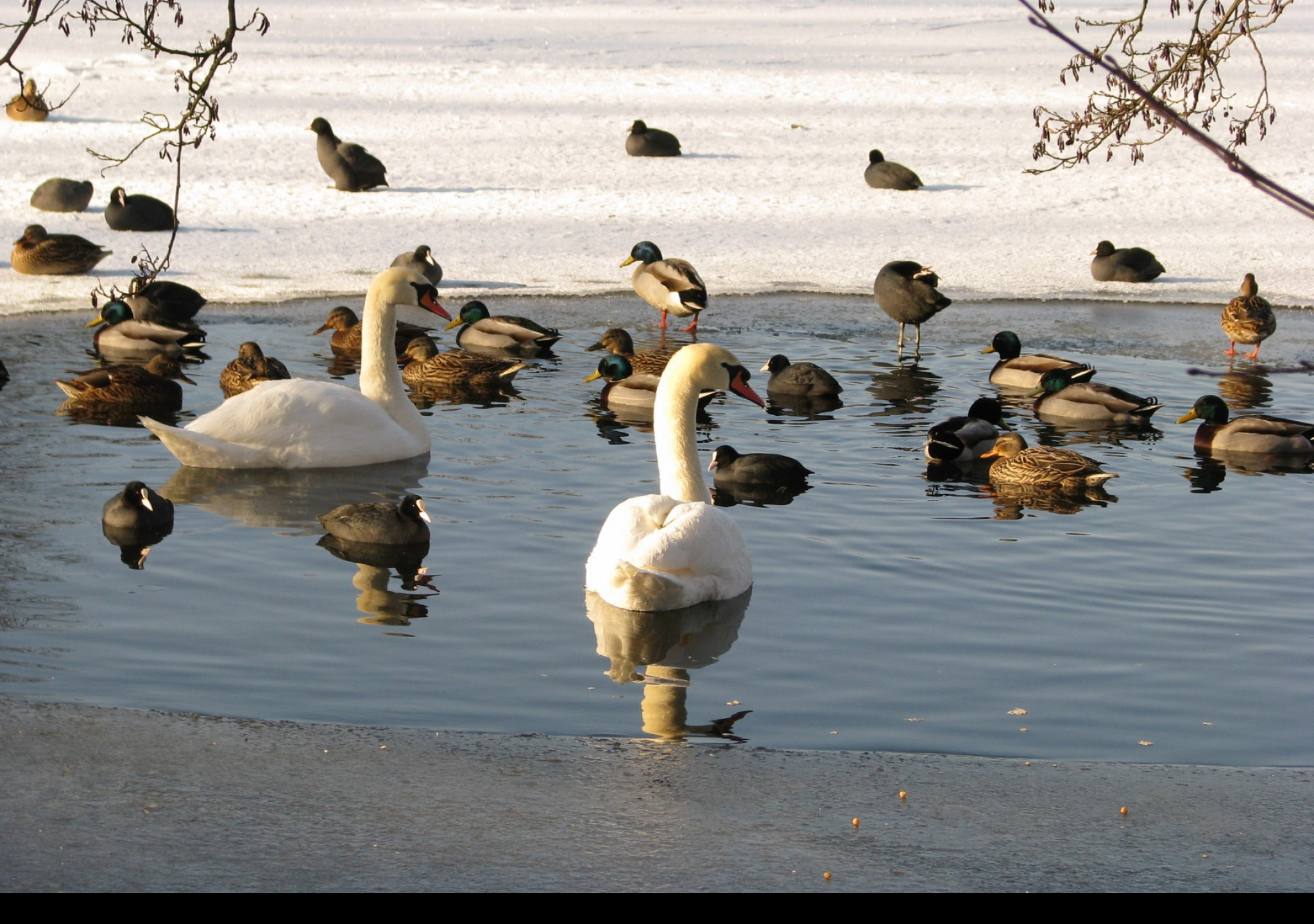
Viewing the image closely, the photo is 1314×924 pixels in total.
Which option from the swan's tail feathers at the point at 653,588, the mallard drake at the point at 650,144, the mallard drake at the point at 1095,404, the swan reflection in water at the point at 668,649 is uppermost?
the mallard drake at the point at 650,144

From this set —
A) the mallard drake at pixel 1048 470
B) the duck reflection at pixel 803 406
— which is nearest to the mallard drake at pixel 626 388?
the duck reflection at pixel 803 406

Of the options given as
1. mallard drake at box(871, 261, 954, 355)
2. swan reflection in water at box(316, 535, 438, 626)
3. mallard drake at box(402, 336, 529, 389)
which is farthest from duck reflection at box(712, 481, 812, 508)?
mallard drake at box(871, 261, 954, 355)

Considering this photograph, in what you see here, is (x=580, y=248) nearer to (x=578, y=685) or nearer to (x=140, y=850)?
(x=578, y=685)

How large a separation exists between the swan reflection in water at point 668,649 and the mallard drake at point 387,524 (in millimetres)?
1202

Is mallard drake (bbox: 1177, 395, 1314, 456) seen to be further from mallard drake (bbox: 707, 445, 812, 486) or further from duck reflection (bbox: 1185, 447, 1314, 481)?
mallard drake (bbox: 707, 445, 812, 486)

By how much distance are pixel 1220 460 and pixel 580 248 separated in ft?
30.8

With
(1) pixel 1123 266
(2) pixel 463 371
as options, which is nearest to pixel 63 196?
(2) pixel 463 371

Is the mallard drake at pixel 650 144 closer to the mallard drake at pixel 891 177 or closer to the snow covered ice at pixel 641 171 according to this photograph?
the snow covered ice at pixel 641 171

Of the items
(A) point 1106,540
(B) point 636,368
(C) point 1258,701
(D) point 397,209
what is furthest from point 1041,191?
(C) point 1258,701

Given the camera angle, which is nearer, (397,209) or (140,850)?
(140,850)

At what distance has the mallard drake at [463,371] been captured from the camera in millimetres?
12781

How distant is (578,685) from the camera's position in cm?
617

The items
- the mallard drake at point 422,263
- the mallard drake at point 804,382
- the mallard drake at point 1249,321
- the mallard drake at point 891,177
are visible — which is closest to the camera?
the mallard drake at point 804,382

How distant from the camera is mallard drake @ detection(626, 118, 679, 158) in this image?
78.2ft
